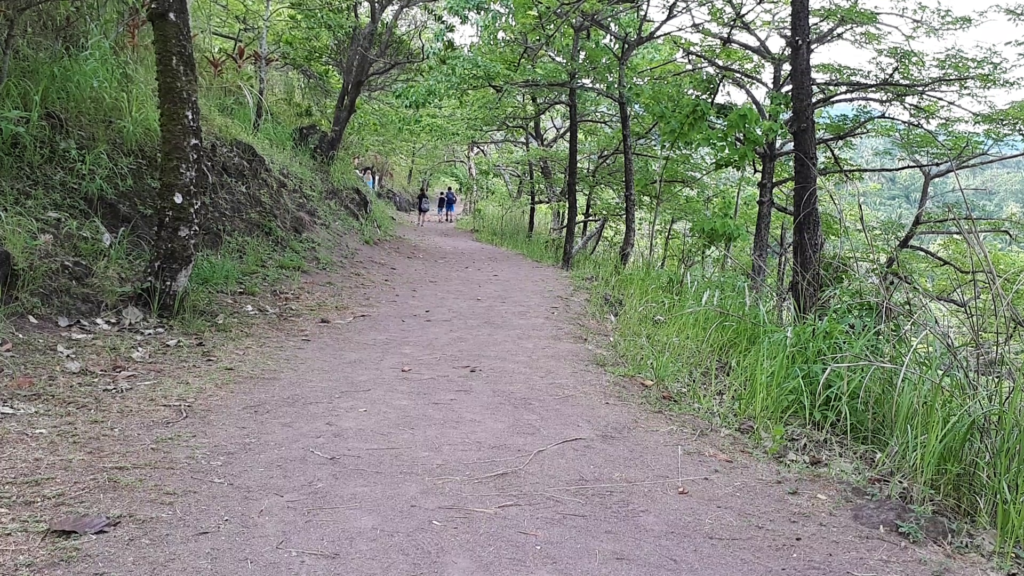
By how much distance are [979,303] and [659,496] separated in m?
2.09

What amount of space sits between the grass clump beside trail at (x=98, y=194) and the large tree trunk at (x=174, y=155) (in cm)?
28

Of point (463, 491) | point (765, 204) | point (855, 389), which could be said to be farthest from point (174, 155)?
point (765, 204)

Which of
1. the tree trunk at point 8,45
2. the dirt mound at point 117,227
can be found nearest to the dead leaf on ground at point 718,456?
the dirt mound at point 117,227

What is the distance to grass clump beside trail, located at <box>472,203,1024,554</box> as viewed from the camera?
287cm

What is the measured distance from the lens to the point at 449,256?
1346 centimetres

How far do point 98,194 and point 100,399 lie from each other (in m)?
3.02

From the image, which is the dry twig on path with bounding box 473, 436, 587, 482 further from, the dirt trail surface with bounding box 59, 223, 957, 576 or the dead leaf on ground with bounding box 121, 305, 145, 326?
the dead leaf on ground with bounding box 121, 305, 145, 326

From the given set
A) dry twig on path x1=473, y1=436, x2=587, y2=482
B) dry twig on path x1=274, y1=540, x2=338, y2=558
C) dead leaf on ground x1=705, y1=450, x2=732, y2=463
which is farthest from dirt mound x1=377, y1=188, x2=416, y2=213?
dry twig on path x1=274, y1=540, x2=338, y2=558

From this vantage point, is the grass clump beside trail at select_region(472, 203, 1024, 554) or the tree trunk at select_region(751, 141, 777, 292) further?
the tree trunk at select_region(751, 141, 777, 292)

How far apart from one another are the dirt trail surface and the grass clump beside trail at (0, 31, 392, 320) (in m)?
1.82

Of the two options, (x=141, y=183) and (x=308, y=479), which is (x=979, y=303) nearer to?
(x=308, y=479)

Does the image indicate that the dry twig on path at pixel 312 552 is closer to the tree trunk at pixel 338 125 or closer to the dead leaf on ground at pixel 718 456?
the dead leaf on ground at pixel 718 456

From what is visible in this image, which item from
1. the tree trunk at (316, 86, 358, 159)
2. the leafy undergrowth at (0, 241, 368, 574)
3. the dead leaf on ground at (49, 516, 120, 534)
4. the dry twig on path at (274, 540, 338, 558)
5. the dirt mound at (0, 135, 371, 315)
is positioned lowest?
the dry twig on path at (274, 540, 338, 558)

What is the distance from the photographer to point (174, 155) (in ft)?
17.2
